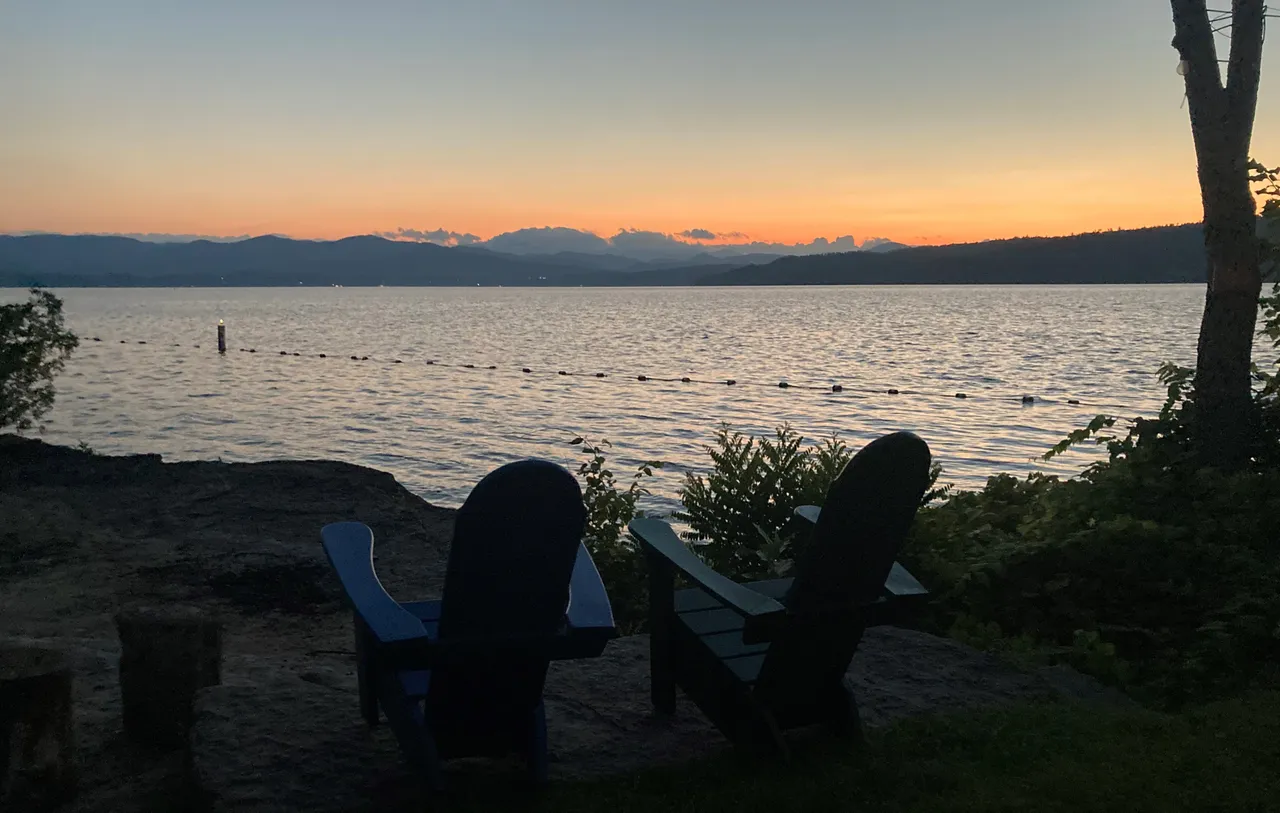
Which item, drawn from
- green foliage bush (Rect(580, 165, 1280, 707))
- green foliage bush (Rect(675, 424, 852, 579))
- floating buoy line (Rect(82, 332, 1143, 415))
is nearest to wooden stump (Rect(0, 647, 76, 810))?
green foliage bush (Rect(580, 165, 1280, 707))

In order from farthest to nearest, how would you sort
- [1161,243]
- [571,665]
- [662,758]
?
[1161,243] → [571,665] → [662,758]

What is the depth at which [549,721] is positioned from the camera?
12.8 ft

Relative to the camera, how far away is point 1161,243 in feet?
548

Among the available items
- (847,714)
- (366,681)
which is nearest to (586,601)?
(366,681)

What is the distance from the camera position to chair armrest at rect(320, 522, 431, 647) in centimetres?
286

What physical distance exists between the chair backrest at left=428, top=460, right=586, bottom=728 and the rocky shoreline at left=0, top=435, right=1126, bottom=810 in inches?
20.9

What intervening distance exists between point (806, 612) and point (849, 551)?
0.25 meters

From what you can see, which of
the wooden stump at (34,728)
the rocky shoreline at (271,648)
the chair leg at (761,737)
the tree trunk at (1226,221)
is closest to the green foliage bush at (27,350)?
the rocky shoreline at (271,648)

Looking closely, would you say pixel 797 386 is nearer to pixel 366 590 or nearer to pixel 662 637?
pixel 662 637

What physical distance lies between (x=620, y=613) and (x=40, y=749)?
397 centimetres

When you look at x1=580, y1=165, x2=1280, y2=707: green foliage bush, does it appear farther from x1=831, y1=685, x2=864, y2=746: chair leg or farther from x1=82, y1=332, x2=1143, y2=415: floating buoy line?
x1=82, y1=332, x2=1143, y2=415: floating buoy line

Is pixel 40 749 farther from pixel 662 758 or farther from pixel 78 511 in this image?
pixel 78 511

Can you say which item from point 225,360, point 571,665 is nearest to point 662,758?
point 571,665

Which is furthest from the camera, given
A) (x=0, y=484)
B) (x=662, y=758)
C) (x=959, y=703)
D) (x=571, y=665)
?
(x=0, y=484)
